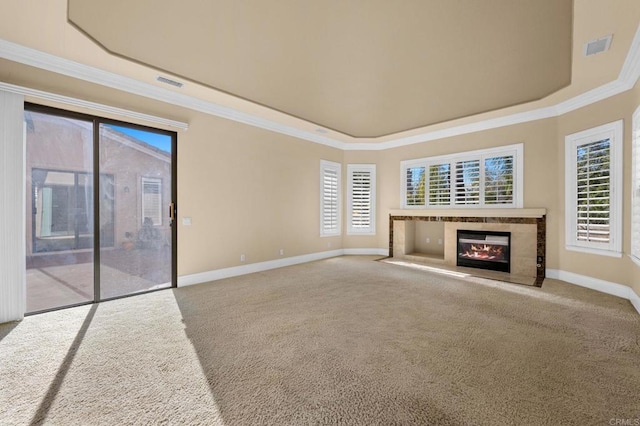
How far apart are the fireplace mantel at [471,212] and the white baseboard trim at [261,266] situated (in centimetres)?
124

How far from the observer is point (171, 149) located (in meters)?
4.46

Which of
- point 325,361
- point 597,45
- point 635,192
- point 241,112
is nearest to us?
point 325,361

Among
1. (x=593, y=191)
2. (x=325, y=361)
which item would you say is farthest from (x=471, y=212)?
(x=325, y=361)

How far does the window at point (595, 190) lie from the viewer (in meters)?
4.11

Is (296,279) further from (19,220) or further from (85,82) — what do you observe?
(85,82)

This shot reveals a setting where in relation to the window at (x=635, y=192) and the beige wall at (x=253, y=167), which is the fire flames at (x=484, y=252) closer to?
the beige wall at (x=253, y=167)

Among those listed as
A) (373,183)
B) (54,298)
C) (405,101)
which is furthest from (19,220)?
(373,183)

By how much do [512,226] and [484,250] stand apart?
75cm

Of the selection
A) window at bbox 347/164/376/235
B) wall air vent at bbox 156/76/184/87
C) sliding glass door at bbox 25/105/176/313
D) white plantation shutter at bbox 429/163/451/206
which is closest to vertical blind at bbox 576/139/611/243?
white plantation shutter at bbox 429/163/451/206

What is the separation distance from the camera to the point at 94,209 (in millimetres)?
3730

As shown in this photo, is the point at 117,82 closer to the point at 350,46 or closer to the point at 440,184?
the point at 350,46

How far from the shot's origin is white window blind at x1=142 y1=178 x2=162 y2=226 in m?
4.21

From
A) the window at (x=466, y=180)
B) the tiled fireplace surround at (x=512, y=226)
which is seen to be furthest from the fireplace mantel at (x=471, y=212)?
the window at (x=466, y=180)

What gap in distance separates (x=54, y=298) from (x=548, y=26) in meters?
6.30
